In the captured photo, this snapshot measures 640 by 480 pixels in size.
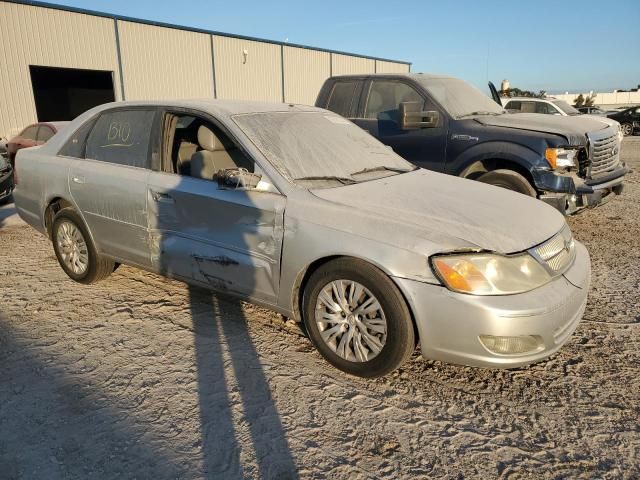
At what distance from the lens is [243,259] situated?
3.30 metres

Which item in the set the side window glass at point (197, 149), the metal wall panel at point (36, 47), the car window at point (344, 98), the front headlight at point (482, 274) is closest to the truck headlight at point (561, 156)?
the car window at point (344, 98)

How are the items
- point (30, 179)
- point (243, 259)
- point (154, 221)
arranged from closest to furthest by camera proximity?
point (243, 259)
point (154, 221)
point (30, 179)

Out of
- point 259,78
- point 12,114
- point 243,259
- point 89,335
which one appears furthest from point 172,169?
point 259,78

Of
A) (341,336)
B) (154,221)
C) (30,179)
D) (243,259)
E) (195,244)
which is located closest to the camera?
(341,336)

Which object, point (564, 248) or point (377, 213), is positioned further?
point (564, 248)

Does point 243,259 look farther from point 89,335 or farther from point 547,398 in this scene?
point 547,398

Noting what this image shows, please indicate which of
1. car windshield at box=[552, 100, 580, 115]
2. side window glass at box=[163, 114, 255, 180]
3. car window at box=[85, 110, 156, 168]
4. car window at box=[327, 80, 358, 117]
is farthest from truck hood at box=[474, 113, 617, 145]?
car windshield at box=[552, 100, 580, 115]

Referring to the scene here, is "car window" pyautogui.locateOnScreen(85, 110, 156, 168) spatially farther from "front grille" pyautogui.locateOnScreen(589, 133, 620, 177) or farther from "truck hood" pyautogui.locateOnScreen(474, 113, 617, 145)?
"front grille" pyautogui.locateOnScreen(589, 133, 620, 177)

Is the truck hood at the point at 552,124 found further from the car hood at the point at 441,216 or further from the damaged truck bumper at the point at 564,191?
the car hood at the point at 441,216

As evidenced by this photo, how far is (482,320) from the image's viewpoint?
2.58 meters

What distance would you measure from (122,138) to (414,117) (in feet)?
10.6

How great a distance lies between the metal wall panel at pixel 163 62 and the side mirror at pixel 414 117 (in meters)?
14.8

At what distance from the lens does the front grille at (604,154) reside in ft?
18.7

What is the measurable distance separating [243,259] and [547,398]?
6.55 ft
